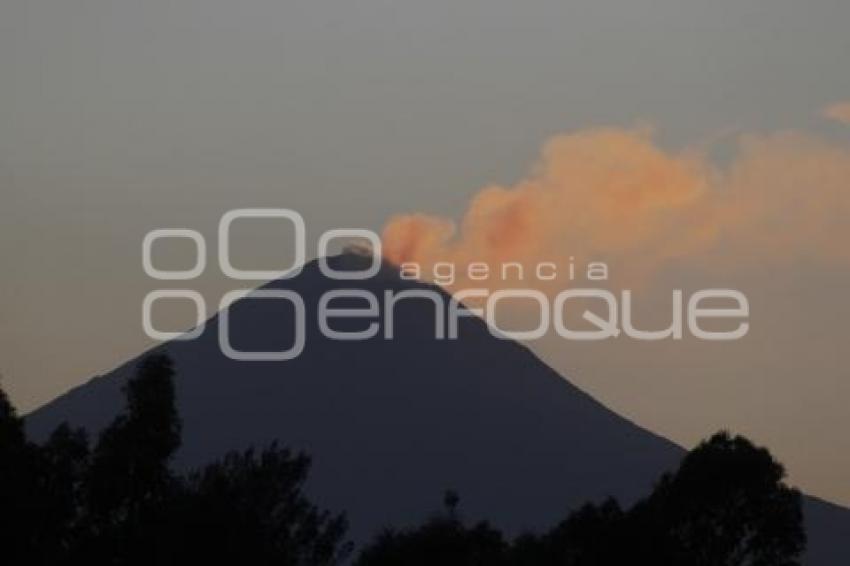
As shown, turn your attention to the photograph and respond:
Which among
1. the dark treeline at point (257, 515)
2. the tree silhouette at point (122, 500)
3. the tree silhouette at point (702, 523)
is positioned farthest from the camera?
the tree silhouette at point (702, 523)

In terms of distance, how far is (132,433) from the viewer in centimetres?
4331

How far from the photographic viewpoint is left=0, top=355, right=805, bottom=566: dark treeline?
42625 millimetres

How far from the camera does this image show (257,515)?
158ft

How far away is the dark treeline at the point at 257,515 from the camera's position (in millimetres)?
42625

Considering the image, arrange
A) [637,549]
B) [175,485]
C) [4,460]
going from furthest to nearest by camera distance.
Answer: [637,549] < [175,485] < [4,460]

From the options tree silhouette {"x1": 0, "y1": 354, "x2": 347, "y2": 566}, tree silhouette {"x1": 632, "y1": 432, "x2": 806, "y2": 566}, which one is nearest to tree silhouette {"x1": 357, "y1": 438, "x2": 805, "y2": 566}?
tree silhouette {"x1": 632, "y1": 432, "x2": 806, "y2": 566}

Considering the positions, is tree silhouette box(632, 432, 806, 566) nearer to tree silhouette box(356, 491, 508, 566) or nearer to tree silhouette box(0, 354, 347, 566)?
tree silhouette box(356, 491, 508, 566)

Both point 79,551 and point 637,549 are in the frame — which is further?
point 637,549

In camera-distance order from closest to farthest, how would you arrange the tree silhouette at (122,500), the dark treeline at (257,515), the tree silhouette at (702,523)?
the tree silhouette at (122,500)
the dark treeline at (257,515)
the tree silhouette at (702,523)

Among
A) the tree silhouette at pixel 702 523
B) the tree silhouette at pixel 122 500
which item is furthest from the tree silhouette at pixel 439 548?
the tree silhouette at pixel 122 500

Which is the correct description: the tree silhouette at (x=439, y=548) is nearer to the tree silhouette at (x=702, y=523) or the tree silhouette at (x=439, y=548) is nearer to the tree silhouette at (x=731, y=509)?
the tree silhouette at (x=702, y=523)

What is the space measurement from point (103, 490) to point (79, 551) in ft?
4.75

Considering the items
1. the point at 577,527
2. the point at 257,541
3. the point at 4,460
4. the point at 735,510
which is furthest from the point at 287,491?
the point at 4,460

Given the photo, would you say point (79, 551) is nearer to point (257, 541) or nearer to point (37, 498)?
point (37, 498)
